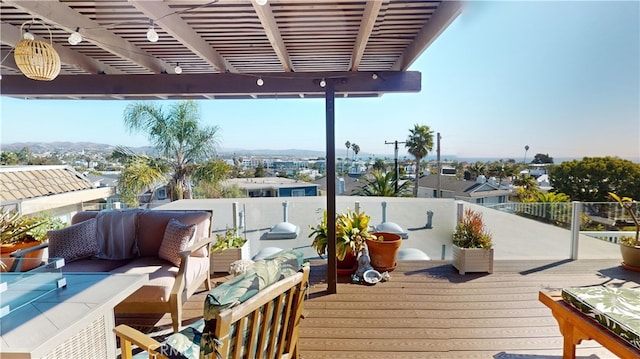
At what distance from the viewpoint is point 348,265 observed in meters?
3.88

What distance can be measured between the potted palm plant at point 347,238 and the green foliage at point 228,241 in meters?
1.09

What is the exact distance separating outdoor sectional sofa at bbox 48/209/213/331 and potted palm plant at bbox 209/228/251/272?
54cm

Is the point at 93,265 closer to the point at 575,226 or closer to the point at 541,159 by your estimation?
the point at 575,226

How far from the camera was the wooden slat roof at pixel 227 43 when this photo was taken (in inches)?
77.9

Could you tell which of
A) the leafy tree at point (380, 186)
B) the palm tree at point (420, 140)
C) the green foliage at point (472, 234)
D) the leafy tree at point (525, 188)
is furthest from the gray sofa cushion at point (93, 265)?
the palm tree at point (420, 140)

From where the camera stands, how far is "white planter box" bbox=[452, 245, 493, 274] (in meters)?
3.79

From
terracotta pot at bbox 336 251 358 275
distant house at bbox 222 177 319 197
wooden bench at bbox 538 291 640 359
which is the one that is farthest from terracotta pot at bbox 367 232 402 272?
wooden bench at bbox 538 291 640 359

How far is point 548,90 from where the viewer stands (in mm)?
10250

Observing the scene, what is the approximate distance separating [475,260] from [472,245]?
0.66 feet

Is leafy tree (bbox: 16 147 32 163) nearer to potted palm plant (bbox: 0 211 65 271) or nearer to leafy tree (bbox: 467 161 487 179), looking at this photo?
potted palm plant (bbox: 0 211 65 271)

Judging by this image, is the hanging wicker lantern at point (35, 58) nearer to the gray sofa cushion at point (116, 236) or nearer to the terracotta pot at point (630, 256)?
the gray sofa cushion at point (116, 236)

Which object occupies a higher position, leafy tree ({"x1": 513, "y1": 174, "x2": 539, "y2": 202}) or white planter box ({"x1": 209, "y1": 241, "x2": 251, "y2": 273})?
leafy tree ({"x1": 513, "y1": 174, "x2": 539, "y2": 202})

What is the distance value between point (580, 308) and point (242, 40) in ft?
11.1

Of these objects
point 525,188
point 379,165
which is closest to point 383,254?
point 379,165
